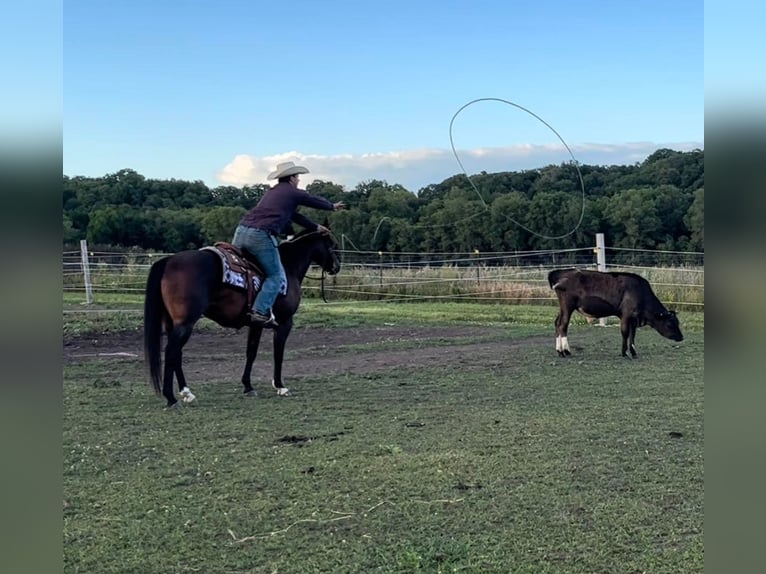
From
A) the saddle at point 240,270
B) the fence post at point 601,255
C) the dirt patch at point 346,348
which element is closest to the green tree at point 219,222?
the dirt patch at point 346,348

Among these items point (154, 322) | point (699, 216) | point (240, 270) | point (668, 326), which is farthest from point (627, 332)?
point (699, 216)

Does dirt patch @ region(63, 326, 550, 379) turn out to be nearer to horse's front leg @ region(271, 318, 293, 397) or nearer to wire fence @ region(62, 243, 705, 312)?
horse's front leg @ region(271, 318, 293, 397)

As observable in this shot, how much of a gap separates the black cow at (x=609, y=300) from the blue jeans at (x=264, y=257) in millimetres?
4189

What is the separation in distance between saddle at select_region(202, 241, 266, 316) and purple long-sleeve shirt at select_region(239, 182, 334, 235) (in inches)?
12.6

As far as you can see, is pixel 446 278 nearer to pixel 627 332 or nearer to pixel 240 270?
pixel 627 332

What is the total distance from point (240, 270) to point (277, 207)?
719 millimetres

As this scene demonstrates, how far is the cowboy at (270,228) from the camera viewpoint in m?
6.47

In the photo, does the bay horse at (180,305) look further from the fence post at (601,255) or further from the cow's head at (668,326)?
the fence post at (601,255)

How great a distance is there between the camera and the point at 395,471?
156 inches

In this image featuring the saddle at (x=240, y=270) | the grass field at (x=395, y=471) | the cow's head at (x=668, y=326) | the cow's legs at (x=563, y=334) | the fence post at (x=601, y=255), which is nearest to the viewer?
the grass field at (x=395, y=471)

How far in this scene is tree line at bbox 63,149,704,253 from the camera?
31.2 feet

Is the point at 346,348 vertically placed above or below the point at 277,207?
below
